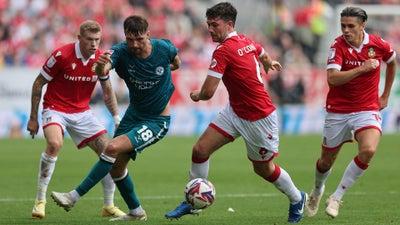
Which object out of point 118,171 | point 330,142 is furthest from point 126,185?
point 330,142

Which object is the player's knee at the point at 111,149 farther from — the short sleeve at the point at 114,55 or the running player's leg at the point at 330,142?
the running player's leg at the point at 330,142

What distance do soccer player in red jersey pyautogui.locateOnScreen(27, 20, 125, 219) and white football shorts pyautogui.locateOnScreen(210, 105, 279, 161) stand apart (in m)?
1.87

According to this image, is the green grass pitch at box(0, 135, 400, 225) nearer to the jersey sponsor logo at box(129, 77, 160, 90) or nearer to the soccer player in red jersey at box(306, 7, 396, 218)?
the soccer player in red jersey at box(306, 7, 396, 218)

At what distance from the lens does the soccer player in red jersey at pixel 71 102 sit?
1317 centimetres

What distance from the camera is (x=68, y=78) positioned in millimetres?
13477

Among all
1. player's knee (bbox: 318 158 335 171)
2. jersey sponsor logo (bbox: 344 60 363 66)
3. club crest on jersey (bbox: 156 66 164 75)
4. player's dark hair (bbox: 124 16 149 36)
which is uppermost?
player's dark hair (bbox: 124 16 149 36)

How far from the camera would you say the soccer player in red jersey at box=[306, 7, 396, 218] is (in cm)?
1253

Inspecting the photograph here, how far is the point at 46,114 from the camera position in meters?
13.5

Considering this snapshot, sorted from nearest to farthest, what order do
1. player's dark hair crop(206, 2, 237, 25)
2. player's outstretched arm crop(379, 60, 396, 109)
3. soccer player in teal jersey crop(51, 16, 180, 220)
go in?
player's dark hair crop(206, 2, 237, 25)
soccer player in teal jersey crop(51, 16, 180, 220)
player's outstretched arm crop(379, 60, 396, 109)

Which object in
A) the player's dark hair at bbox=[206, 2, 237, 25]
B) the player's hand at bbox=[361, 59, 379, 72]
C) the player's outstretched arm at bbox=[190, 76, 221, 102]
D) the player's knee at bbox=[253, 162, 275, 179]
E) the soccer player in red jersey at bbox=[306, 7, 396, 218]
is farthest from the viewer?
the soccer player in red jersey at bbox=[306, 7, 396, 218]

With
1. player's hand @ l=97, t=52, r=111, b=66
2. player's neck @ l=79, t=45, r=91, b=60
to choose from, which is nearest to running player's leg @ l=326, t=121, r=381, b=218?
player's hand @ l=97, t=52, r=111, b=66

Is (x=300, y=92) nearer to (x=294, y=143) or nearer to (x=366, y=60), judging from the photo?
(x=294, y=143)

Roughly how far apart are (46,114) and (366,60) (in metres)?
4.20

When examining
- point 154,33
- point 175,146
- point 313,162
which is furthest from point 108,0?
point 313,162
